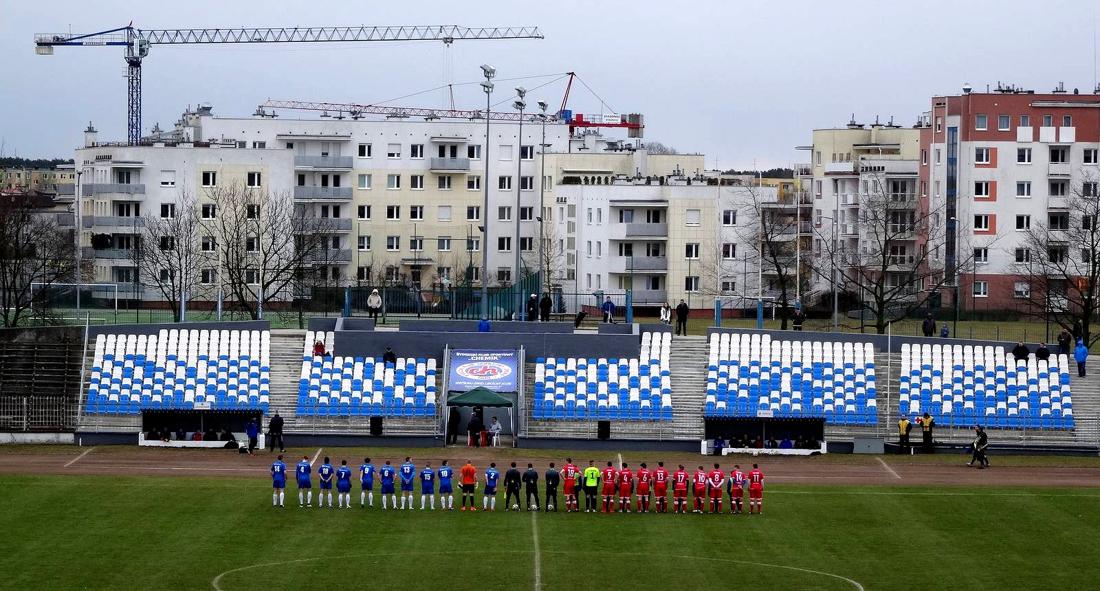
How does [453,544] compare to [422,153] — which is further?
[422,153]

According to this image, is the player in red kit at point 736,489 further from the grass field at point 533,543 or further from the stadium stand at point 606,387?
the stadium stand at point 606,387

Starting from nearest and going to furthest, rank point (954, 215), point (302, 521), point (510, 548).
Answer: point (510, 548), point (302, 521), point (954, 215)

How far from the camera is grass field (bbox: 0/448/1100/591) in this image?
32.7m

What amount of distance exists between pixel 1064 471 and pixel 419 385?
76.6 feet

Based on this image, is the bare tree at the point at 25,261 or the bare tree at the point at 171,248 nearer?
the bare tree at the point at 25,261

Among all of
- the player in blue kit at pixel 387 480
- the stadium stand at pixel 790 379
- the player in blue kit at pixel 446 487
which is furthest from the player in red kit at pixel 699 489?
the stadium stand at pixel 790 379

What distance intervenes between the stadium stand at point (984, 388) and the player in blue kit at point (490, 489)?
2122 centimetres

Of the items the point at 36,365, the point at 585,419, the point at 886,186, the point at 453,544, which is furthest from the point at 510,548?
the point at 886,186

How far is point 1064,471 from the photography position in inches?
2030

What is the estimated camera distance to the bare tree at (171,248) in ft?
287

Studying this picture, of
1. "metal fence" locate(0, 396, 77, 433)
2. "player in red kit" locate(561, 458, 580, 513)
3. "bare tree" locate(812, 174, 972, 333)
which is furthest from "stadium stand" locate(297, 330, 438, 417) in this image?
"bare tree" locate(812, 174, 972, 333)

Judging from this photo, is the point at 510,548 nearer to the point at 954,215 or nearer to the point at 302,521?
the point at 302,521

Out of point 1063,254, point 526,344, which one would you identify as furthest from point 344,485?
point 1063,254

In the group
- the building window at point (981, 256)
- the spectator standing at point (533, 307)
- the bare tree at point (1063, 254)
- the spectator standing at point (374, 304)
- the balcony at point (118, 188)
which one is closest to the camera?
the spectator standing at point (374, 304)
